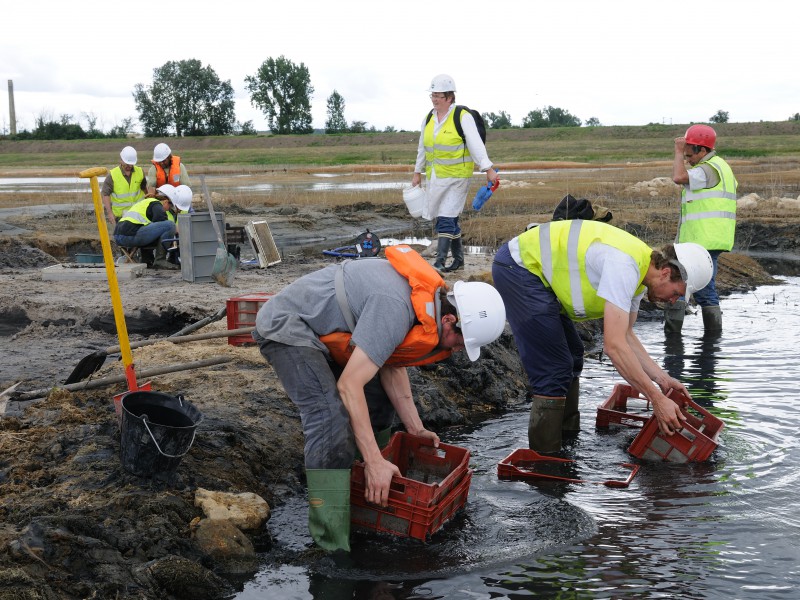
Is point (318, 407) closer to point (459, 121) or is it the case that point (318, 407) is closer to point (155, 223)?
point (459, 121)

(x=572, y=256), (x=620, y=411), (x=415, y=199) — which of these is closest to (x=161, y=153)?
(x=415, y=199)

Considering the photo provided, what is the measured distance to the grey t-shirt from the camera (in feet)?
13.6

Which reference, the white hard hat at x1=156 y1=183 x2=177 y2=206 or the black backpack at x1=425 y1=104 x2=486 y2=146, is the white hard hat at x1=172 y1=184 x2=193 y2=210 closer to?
the white hard hat at x1=156 y1=183 x2=177 y2=206

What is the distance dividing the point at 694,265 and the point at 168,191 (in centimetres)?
837

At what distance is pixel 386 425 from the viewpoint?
533 cm

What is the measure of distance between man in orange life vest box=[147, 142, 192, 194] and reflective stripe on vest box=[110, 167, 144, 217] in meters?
0.18

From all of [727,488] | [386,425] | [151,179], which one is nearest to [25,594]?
[386,425]

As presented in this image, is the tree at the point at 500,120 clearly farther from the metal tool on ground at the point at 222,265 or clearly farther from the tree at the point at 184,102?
the metal tool on ground at the point at 222,265

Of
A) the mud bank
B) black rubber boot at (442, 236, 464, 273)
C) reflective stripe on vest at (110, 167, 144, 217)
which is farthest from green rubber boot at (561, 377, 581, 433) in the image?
reflective stripe on vest at (110, 167, 144, 217)

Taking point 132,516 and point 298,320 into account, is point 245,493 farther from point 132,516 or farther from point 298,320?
point 298,320

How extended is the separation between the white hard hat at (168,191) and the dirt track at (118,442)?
8.35 ft

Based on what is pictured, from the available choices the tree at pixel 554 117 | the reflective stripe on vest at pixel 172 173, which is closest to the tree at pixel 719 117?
the tree at pixel 554 117

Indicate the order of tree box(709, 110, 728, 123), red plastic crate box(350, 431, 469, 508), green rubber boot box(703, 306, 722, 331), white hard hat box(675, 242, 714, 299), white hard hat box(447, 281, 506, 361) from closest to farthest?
white hard hat box(447, 281, 506, 361), red plastic crate box(350, 431, 469, 508), white hard hat box(675, 242, 714, 299), green rubber boot box(703, 306, 722, 331), tree box(709, 110, 728, 123)

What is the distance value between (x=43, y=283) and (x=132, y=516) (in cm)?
738
